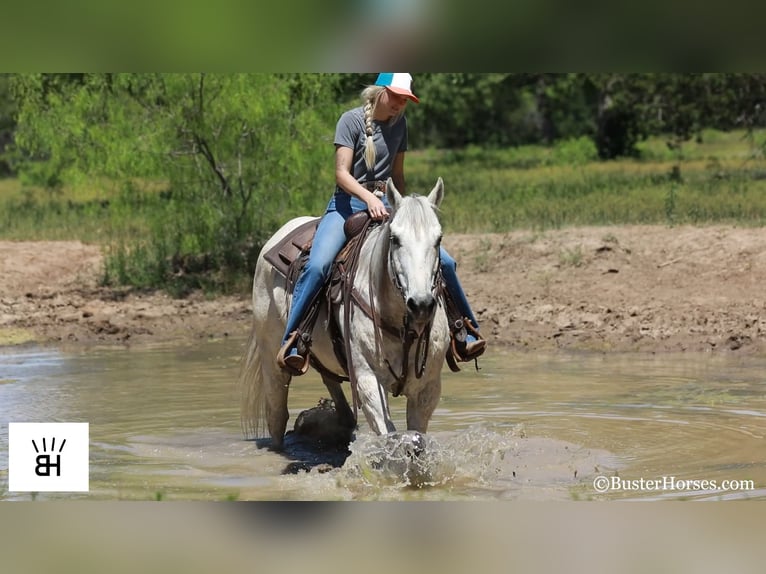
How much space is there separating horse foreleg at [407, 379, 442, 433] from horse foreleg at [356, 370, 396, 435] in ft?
0.84

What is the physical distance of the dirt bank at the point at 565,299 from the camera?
43.2ft

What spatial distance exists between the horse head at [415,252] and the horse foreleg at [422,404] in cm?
69

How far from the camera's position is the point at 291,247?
8.29 metres

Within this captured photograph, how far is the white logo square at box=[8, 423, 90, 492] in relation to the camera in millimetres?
6926

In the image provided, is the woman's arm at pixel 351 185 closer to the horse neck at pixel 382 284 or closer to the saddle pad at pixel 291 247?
the horse neck at pixel 382 284

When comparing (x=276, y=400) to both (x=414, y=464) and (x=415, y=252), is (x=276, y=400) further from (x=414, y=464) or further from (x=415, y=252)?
(x=415, y=252)

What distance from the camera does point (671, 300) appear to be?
13695 mm

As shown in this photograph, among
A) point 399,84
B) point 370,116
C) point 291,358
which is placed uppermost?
point 399,84

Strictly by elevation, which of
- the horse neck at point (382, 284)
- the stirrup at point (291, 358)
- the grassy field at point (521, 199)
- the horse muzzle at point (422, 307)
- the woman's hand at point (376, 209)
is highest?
the grassy field at point (521, 199)

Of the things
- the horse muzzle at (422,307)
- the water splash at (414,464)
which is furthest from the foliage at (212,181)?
the horse muzzle at (422,307)

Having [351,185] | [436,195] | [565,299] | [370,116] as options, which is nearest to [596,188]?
[565,299]

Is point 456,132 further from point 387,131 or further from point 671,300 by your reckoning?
point 387,131

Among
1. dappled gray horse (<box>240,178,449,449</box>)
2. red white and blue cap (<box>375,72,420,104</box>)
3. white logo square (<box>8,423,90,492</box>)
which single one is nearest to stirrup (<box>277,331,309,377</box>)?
dappled gray horse (<box>240,178,449,449</box>)

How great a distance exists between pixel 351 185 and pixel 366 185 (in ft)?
0.77
